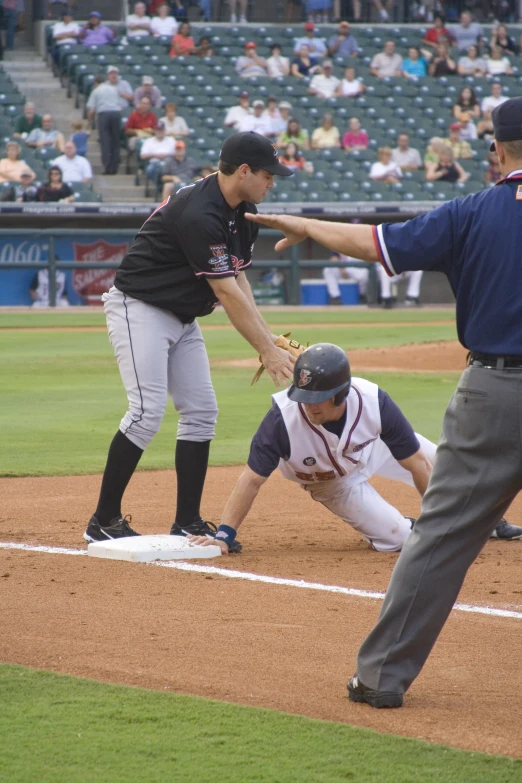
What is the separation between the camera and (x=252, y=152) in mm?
4910

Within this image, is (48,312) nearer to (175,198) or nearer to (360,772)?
(175,198)

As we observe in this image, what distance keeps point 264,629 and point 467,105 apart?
22.4 metres

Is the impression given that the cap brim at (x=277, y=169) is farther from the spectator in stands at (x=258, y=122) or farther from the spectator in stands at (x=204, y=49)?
the spectator in stands at (x=204, y=49)

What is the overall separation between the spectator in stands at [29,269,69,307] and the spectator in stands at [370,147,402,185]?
687cm

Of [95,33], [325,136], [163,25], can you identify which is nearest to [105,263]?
[325,136]

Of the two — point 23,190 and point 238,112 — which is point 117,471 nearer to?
point 23,190

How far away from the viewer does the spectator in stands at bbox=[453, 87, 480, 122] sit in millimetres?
24625

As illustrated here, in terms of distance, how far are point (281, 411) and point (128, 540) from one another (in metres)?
0.94

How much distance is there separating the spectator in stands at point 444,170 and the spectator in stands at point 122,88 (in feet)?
20.3

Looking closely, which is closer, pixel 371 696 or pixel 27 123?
pixel 371 696

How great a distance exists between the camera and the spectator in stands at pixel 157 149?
2117 cm

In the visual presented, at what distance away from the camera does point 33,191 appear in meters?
19.7

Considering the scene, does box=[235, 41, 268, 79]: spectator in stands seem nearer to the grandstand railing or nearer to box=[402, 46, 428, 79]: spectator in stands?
box=[402, 46, 428, 79]: spectator in stands

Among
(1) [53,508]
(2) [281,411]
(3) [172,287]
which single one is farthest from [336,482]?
(1) [53,508]
